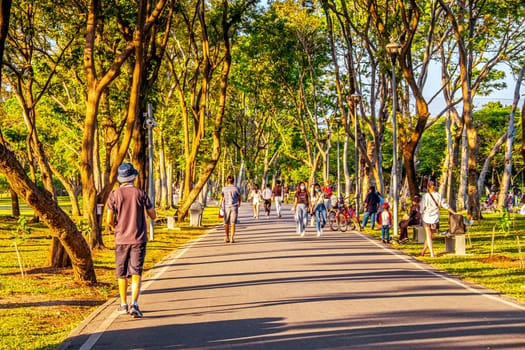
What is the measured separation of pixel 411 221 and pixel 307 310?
1379cm

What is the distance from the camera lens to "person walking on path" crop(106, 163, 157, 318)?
1009cm

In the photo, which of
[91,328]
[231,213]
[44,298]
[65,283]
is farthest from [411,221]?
[91,328]

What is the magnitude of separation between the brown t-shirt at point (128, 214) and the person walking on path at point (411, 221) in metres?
14.2

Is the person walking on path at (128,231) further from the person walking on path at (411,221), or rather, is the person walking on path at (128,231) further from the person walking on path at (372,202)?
the person walking on path at (372,202)

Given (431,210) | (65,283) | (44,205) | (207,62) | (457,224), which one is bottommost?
(65,283)

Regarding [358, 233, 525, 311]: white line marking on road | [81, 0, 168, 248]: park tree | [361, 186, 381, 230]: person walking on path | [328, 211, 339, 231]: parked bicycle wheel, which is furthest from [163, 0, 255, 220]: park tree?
[358, 233, 525, 311]: white line marking on road

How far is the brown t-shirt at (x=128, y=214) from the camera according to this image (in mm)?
10094

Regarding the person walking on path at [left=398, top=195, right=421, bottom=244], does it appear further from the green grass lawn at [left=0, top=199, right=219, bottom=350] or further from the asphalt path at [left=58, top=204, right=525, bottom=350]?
the green grass lawn at [left=0, top=199, right=219, bottom=350]

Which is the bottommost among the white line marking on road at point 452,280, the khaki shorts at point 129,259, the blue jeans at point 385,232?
the white line marking on road at point 452,280

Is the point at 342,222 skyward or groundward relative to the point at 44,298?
skyward

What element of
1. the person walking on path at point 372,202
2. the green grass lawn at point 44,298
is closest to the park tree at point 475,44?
the person walking on path at point 372,202

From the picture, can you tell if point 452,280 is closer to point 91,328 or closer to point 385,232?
point 91,328

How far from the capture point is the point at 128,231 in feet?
33.1

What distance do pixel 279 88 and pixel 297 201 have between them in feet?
84.0
